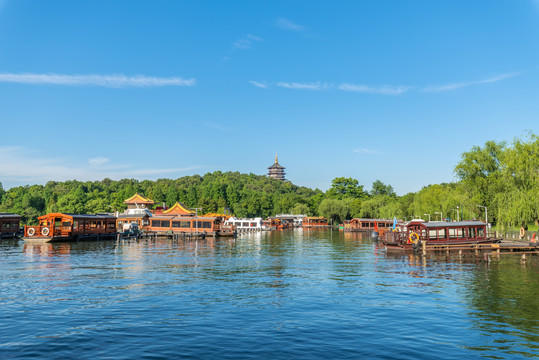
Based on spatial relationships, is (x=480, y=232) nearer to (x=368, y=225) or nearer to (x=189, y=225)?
(x=189, y=225)

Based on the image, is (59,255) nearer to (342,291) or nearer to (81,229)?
(81,229)

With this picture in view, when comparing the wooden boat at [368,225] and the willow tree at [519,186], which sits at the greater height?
the willow tree at [519,186]

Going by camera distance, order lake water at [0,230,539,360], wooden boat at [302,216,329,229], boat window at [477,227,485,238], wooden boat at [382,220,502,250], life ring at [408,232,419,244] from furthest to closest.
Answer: wooden boat at [302,216,329,229]
life ring at [408,232,419,244]
boat window at [477,227,485,238]
wooden boat at [382,220,502,250]
lake water at [0,230,539,360]

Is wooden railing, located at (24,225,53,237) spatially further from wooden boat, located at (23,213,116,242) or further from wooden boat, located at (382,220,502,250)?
wooden boat, located at (382,220,502,250)

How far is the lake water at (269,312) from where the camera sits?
15.0 meters

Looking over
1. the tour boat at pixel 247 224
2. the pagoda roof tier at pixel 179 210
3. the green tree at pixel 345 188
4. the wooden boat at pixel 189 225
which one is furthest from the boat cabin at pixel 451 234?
the green tree at pixel 345 188

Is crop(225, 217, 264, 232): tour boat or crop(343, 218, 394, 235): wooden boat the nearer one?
crop(343, 218, 394, 235): wooden boat

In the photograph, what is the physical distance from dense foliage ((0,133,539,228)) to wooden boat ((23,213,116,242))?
203 feet

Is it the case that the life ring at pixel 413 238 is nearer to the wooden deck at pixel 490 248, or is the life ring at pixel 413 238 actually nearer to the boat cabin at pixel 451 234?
the boat cabin at pixel 451 234

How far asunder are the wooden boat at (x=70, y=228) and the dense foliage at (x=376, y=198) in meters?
61.8

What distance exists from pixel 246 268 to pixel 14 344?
22205mm

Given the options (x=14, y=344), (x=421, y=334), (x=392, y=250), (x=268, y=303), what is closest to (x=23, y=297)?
(x=14, y=344)

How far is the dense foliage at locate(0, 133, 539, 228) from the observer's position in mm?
55531

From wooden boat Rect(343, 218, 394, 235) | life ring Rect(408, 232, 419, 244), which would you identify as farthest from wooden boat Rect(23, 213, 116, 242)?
wooden boat Rect(343, 218, 394, 235)
